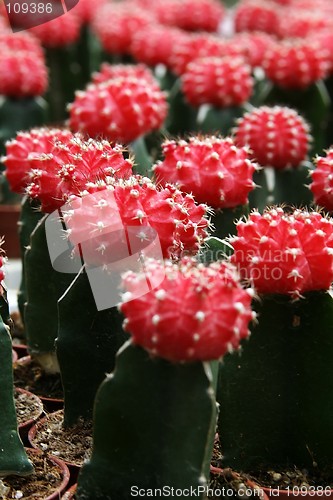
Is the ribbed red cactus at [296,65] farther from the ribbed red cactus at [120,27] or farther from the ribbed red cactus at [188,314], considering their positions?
the ribbed red cactus at [188,314]

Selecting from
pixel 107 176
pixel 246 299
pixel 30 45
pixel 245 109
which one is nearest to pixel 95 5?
pixel 30 45

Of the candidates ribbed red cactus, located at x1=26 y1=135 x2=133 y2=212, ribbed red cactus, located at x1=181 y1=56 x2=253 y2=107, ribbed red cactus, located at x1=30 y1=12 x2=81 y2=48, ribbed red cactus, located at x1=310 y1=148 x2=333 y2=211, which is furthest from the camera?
ribbed red cactus, located at x1=30 y1=12 x2=81 y2=48

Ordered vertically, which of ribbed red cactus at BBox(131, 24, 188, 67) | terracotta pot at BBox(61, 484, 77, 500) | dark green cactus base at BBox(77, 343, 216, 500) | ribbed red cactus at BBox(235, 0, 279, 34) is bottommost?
ribbed red cactus at BBox(235, 0, 279, 34)

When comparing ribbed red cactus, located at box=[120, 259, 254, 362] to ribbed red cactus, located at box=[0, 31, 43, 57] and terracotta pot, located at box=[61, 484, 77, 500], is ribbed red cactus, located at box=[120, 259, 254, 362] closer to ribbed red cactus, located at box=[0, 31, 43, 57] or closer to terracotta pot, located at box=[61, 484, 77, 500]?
terracotta pot, located at box=[61, 484, 77, 500]

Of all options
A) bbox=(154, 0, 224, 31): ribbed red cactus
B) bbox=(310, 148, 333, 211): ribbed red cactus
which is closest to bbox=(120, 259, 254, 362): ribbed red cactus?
bbox=(310, 148, 333, 211): ribbed red cactus

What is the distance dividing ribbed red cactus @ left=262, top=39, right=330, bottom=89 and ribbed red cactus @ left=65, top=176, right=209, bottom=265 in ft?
7.68

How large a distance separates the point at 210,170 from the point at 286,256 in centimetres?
51

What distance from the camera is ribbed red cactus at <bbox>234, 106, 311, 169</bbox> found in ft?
9.86

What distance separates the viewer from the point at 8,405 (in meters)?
1.83

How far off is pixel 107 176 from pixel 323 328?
59 centimetres

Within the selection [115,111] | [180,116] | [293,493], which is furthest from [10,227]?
[293,493]

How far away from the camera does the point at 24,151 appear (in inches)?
96.8

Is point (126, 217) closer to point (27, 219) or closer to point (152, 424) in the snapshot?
point (152, 424)

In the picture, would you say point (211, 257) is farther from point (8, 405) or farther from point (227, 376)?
point (8, 405)
